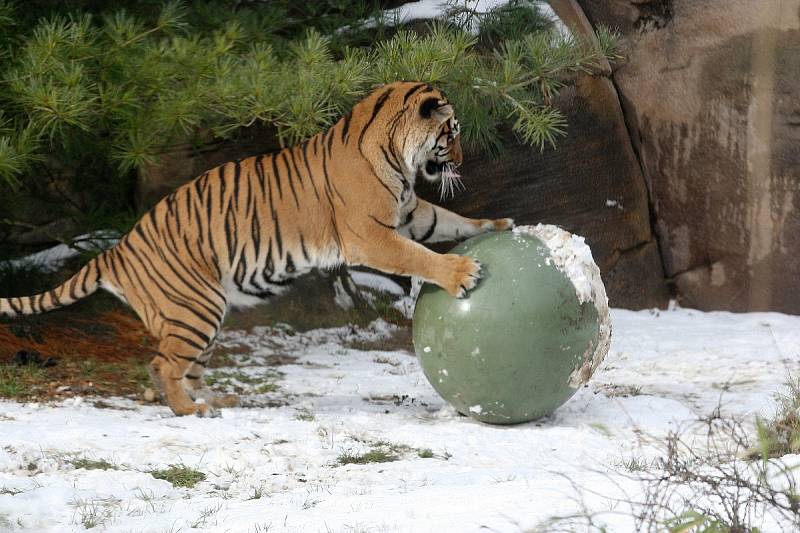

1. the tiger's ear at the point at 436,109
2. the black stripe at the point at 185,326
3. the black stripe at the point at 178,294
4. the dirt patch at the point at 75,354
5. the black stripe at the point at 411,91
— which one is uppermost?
the black stripe at the point at 411,91

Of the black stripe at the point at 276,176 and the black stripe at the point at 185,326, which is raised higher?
the black stripe at the point at 276,176

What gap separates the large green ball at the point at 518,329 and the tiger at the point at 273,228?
53cm

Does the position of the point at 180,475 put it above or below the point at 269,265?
below

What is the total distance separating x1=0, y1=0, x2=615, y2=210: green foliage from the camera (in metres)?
5.54

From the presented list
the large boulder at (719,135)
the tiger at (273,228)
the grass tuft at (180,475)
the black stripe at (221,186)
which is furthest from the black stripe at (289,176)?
the large boulder at (719,135)

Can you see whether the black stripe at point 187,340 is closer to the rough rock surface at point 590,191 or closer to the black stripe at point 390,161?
the black stripe at point 390,161

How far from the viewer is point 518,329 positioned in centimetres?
494

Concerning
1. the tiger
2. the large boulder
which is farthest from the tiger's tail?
the large boulder

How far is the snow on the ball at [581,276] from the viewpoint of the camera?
16.6 feet

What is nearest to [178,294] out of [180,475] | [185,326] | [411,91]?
[185,326]

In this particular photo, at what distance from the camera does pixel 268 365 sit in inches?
272

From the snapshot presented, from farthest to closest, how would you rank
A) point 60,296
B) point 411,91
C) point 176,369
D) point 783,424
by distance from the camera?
point 60,296
point 411,91
point 176,369
point 783,424

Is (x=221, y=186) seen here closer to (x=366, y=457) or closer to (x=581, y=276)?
Answer: (x=366, y=457)

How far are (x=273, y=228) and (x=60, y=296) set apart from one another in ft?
3.99
